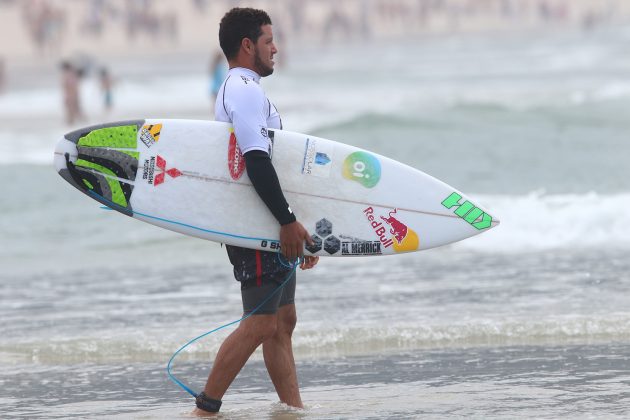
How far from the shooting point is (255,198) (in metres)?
4.94

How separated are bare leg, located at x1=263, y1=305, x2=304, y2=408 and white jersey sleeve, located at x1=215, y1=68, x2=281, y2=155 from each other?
0.63 meters

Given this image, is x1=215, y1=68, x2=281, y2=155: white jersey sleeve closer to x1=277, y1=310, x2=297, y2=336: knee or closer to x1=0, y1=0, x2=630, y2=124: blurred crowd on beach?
x1=277, y1=310, x2=297, y2=336: knee

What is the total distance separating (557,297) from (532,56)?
48127 mm

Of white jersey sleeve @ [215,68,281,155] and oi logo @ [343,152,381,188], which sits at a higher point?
white jersey sleeve @ [215,68,281,155]

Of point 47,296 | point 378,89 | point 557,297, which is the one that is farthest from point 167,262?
point 378,89

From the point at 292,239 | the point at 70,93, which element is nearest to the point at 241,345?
the point at 292,239

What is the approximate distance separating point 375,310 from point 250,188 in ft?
8.73

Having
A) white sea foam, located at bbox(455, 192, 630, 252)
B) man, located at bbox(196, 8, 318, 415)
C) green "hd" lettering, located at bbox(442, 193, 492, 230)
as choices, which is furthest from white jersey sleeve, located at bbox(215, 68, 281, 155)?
white sea foam, located at bbox(455, 192, 630, 252)

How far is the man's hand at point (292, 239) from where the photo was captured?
4750 millimetres

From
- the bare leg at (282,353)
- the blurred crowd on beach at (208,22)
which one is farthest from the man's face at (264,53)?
the blurred crowd on beach at (208,22)

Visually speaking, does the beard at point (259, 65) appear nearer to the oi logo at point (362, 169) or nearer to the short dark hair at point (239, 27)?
the short dark hair at point (239, 27)

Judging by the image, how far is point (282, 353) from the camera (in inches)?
197

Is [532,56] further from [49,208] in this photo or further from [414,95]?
[49,208]

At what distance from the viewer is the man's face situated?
15.9ft
